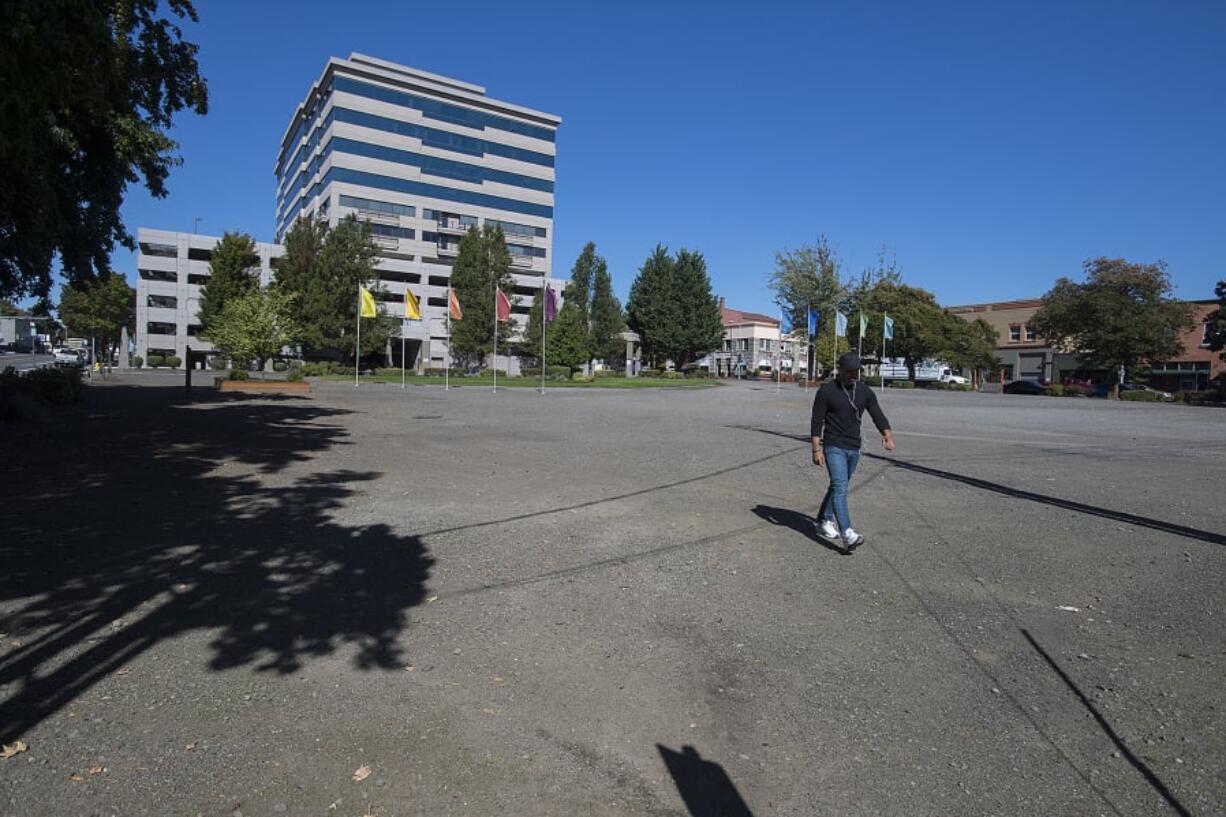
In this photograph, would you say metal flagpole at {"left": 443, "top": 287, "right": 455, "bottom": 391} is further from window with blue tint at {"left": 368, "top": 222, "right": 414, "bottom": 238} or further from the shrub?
window with blue tint at {"left": 368, "top": 222, "right": 414, "bottom": 238}

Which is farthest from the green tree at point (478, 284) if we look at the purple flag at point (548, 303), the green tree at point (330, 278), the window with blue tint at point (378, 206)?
the window with blue tint at point (378, 206)

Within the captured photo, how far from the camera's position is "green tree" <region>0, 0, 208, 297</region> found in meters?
6.64

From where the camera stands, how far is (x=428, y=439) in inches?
569

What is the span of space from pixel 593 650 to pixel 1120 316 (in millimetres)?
58471

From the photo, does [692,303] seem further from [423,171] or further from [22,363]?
[22,363]

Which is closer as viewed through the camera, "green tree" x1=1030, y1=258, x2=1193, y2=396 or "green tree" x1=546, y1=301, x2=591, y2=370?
"green tree" x1=1030, y1=258, x2=1193, y2=396

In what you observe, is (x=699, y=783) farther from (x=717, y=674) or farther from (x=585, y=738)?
(x=717, y=674)

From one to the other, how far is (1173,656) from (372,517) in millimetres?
6673

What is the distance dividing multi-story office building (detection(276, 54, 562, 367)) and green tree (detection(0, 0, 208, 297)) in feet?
176

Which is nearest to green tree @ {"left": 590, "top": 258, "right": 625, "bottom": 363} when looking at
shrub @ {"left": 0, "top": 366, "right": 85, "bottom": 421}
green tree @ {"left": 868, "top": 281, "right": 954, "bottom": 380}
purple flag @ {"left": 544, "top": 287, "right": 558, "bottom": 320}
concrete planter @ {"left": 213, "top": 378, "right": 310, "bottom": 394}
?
green tree @ {"left": 868, "top": 281, "right": 954, "bottom": 380}

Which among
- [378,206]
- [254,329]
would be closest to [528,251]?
[378,206]

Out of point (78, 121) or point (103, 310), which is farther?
point (103, 310)

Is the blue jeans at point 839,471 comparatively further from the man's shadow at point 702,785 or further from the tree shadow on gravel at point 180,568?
the man's shadow at point 702,785

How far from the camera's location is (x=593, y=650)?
14.0 feet
